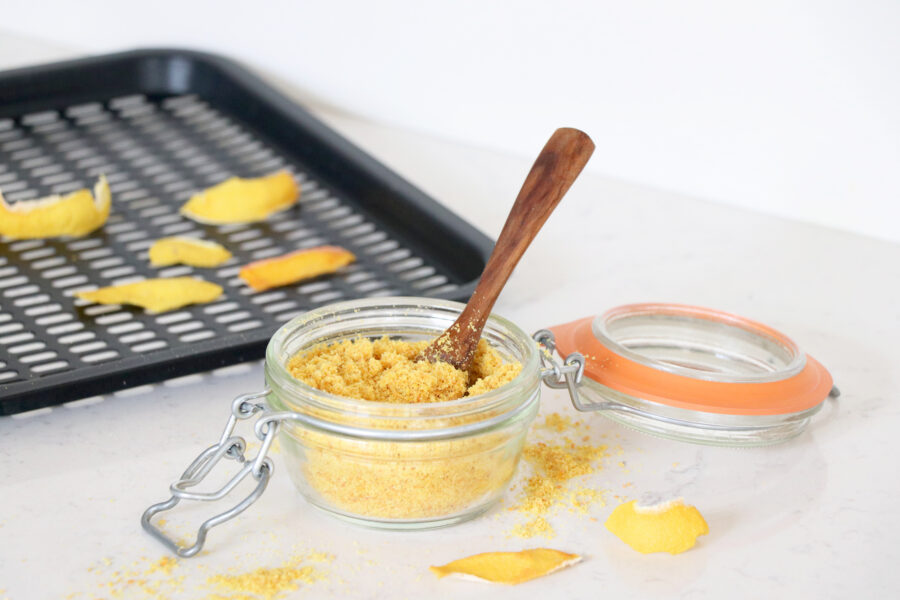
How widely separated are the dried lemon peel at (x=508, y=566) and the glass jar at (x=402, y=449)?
30mm

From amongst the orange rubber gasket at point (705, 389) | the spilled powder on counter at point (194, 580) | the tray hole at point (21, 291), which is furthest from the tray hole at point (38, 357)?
the orange rubber gasket at point (705, 389)

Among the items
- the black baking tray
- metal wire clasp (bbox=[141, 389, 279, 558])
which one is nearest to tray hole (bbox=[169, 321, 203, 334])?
the black baking tray

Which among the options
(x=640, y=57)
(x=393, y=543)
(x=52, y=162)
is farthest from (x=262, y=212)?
(x=393, y=543)

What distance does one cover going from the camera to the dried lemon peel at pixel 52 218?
0.86 m

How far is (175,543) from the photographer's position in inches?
20.0

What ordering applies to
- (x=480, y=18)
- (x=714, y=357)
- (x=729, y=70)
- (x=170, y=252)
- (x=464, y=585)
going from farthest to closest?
(x=480, y=18) < (x=729, y=70) < (x=170, y=252) < (x=714, y=357) < (x=464, y=585)

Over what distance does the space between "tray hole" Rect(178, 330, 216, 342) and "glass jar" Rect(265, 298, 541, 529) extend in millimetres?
186

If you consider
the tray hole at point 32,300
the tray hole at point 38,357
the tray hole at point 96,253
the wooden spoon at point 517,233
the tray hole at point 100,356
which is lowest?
the tray hole at point 32,300

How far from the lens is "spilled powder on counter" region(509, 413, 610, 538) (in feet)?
1.79

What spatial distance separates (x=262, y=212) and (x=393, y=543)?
1.52 ft

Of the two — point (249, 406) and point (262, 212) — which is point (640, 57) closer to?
point (262, 212)

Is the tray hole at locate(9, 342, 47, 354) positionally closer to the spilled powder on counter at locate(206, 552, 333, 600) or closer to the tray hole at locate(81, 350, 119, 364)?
the tray hole at locate(81, 350, 119, 364)

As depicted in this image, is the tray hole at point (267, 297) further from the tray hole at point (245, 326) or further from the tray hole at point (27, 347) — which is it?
the tray hole at point (27, 347)

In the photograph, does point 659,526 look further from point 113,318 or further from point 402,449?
point 113,318
